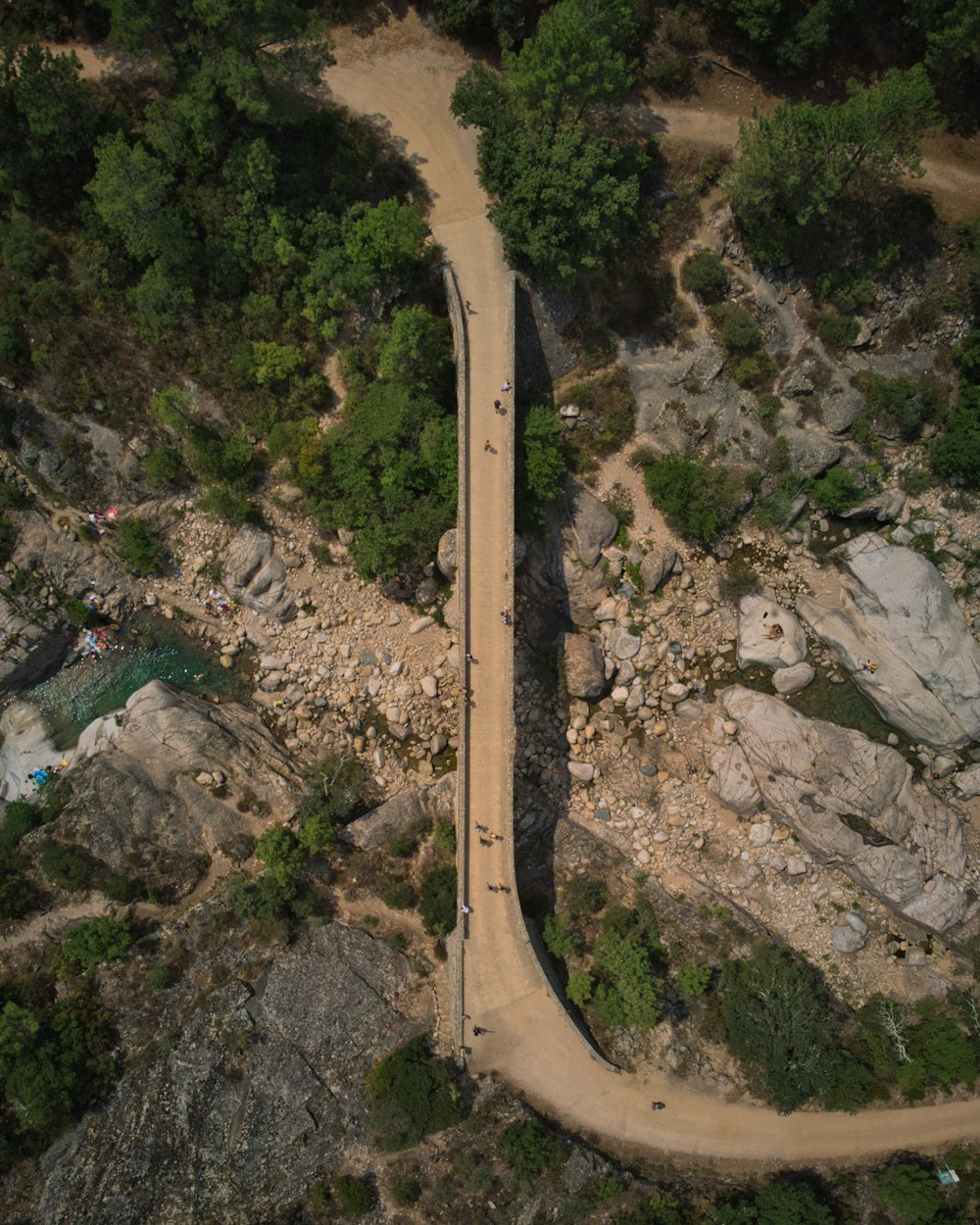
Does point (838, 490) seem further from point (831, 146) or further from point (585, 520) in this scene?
point (831, 146)

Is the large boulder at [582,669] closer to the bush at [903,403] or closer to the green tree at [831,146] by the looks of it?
the bush at [903,403]

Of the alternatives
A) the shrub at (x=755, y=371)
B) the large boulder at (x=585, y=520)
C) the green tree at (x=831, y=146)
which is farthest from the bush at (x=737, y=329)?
the large boulder at (x=585, y=520)

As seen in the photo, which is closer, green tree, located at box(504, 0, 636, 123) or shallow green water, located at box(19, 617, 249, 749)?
green tree, located at box(504, 0, 636, 123)

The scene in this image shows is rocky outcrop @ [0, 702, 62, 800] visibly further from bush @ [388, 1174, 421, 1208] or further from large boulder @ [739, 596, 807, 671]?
large boulder @ [739, 596, 807, 671]

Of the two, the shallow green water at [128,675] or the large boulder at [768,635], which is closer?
the shallow green water at [128,675]

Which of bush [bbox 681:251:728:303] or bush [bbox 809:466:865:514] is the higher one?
bush [bbox 681:251:728:303]

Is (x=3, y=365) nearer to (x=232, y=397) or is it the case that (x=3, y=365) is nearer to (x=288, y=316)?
(x=232, y=397)

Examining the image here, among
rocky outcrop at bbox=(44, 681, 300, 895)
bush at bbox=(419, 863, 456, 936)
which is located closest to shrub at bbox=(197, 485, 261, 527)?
rocky outcrop at bbox=(44, 681, 300, 895)
